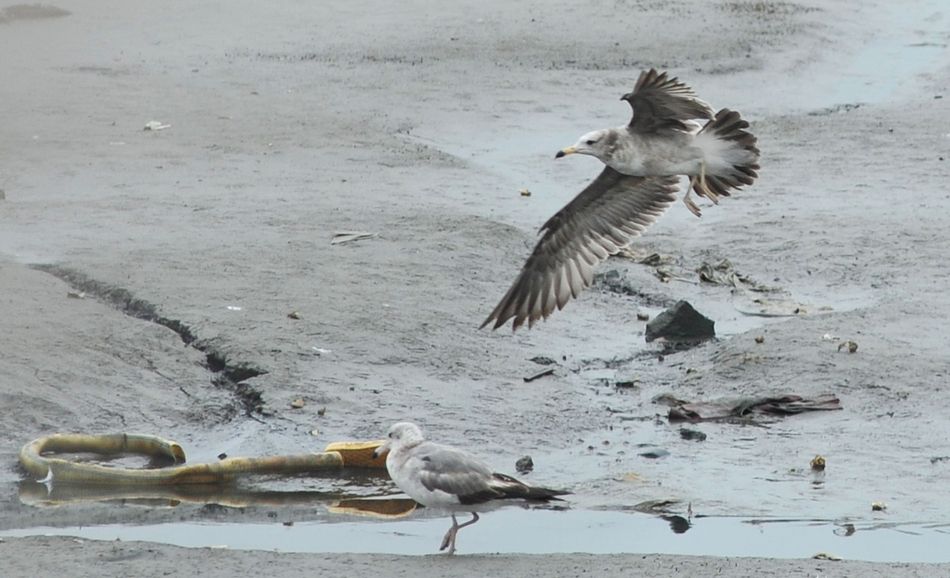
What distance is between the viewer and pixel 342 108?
15609mm

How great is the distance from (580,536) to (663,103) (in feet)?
8.78

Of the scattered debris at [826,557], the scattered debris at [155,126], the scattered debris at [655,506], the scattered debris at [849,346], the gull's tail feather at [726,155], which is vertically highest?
the gull's tail feather at [726,155]

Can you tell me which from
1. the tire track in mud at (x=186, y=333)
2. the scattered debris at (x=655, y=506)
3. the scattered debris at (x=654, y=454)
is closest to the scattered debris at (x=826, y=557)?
the scattered debris at (x=655, y=506)

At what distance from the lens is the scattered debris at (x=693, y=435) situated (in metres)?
8.75

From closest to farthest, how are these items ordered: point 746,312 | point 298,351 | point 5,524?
point 5,524 < point 298,351 < point 746,312

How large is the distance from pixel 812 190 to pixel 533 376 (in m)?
4.59

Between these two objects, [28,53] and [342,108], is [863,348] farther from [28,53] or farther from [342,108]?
[28,53]

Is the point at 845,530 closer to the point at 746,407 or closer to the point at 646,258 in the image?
the point at 746,407

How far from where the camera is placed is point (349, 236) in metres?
11.6

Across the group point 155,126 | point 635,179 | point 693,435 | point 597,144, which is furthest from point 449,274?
point 155,126

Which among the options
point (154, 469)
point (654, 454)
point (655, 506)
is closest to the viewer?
point (655, 506)

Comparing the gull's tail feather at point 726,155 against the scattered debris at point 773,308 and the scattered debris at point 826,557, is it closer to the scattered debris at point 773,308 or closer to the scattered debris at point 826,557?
the scattered debris at point 773,308

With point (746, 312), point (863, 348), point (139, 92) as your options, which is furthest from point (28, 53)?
point (863, 348)

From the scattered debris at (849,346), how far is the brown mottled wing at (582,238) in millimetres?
1252
